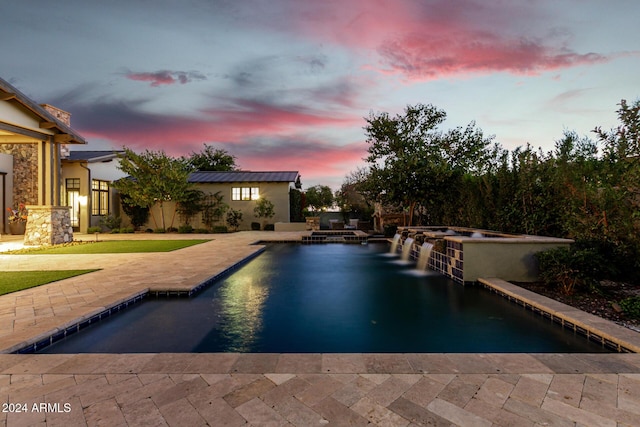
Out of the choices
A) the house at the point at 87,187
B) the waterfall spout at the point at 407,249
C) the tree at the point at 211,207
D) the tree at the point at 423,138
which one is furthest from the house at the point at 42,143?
the tree at the point at 423,138

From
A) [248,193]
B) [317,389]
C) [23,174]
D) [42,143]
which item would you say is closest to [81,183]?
[23,174]

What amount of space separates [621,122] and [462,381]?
5488 mm

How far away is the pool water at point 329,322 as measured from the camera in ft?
11.5

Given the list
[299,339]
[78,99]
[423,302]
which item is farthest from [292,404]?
[78,99]

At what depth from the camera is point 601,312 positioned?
4152mm

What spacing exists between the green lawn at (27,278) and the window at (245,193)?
576 inches

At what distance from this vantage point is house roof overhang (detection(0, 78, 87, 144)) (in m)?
10.1

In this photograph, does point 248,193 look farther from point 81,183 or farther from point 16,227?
point 16,227

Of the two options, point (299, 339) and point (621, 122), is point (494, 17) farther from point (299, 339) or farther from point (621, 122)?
point (299, 339)

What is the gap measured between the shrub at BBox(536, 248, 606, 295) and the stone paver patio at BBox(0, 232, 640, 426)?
2477 mm

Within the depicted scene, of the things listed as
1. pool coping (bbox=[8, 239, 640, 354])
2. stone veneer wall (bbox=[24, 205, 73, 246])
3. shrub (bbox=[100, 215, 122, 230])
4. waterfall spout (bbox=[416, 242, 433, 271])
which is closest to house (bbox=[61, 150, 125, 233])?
shrub (bbox=[100, 215, 122, 230])

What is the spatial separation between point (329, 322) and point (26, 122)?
13.2m

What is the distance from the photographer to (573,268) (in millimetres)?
5004

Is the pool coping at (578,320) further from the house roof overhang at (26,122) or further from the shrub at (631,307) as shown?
the house roof overhang at (26,122)
